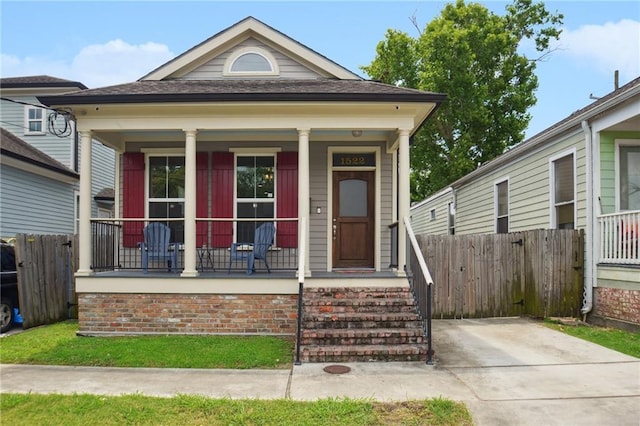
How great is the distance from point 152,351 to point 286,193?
13.1 feet

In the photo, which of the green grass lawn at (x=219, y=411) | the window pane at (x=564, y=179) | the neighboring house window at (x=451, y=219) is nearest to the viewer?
the green grass lawn at (x=219, y=411)

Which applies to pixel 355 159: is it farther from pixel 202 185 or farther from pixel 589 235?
pixel 589 235

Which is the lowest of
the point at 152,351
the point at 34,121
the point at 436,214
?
the point at 152,351

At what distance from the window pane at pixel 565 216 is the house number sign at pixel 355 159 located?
13.2 ft

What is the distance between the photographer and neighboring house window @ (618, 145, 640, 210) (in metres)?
8.26

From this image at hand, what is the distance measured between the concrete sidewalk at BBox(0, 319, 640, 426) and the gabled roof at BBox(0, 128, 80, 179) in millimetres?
8885

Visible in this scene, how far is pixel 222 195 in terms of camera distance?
9.07 m

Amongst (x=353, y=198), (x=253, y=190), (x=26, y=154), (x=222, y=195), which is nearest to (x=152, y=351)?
(x=222, y=195)

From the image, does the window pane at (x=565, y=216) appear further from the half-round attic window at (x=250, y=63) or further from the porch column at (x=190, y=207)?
the porch column at (x=190, y=207)

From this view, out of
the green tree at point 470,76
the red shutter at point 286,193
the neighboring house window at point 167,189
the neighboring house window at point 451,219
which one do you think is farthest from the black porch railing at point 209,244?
the green tree at point 470,76

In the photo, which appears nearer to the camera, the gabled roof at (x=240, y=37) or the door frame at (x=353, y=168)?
the door frame at (x=353, y=168)

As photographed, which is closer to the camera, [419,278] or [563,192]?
[419,278]

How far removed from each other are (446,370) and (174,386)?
3.12 m

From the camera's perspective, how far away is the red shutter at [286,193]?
890cm
